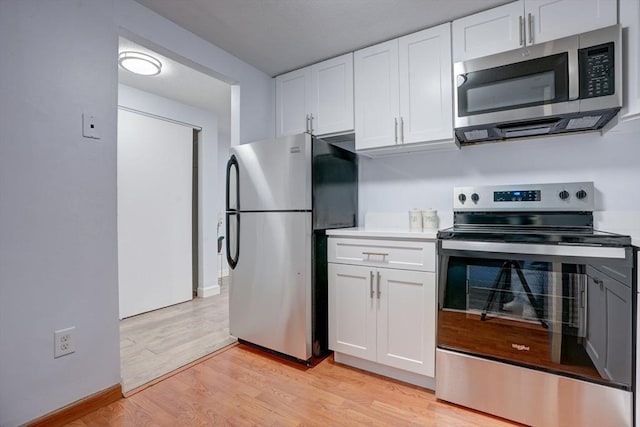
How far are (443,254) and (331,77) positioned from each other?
1679 millimetres

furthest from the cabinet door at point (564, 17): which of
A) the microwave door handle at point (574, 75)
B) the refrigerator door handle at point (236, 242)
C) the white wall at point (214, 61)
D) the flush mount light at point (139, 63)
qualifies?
the flush mount light at point (139, 63)

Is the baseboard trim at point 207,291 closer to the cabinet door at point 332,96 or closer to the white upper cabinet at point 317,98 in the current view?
the white upper cabinet at point 317,98

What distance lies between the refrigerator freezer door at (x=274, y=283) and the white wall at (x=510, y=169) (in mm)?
806

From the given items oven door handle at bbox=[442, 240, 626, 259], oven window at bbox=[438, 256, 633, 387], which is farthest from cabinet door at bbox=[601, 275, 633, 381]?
oven door handle at bbox=[442, 240, 626, 259]

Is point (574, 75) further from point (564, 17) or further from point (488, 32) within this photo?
point (488, 32)

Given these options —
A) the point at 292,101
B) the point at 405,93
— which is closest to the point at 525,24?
the point at 405,93

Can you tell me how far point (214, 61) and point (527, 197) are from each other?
8.06ft

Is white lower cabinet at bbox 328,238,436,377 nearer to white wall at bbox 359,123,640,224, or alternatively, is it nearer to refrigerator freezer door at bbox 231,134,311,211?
refrigerator freezer door at bbox 231,134,311,211

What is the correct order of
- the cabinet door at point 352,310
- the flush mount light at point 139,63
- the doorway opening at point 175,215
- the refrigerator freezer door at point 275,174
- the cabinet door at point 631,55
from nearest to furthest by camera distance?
the cabinet door at point 631,55
the cabinet door at point 352,310
the refrigerator freezer door at point 275,174
the flush mount light at point 139,63
the doorway opening at point 175,215

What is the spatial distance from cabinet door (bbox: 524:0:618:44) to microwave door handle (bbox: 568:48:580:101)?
0.14 meters

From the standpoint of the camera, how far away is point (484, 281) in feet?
5.30

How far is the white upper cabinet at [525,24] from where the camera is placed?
1605mm

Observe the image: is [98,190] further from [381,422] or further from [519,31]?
[519,31]

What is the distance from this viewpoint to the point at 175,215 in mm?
3629
